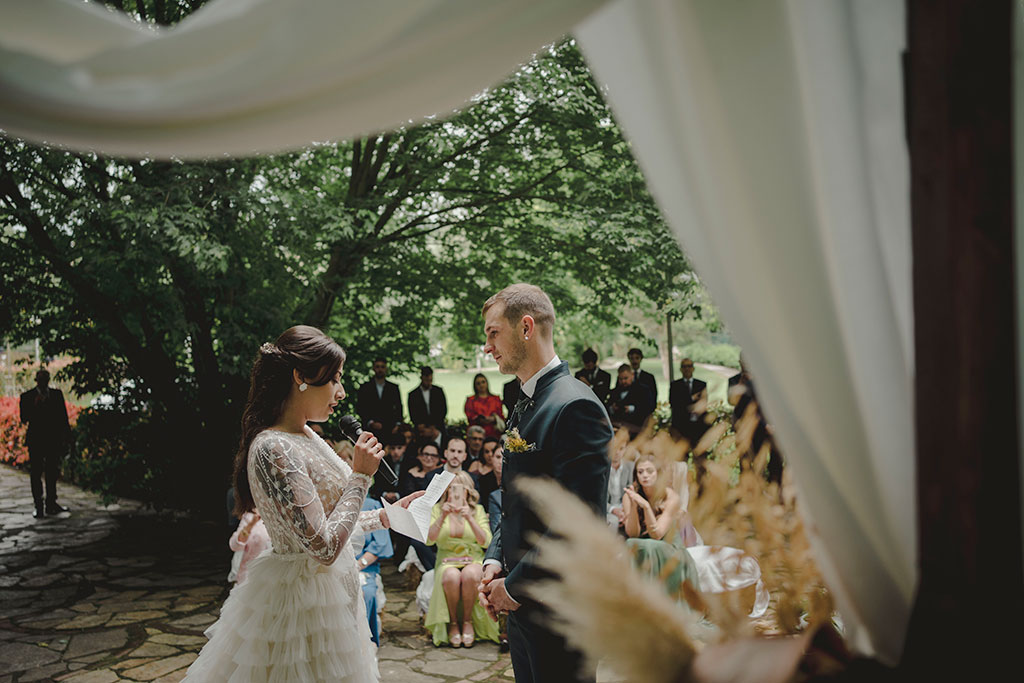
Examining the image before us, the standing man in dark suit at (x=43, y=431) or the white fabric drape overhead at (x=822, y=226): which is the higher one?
the white fabric drape overhead at (x=822, y=226)

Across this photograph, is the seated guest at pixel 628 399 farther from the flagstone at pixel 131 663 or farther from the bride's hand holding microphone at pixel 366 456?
the bride's hand holding microphone at pixel 366 456

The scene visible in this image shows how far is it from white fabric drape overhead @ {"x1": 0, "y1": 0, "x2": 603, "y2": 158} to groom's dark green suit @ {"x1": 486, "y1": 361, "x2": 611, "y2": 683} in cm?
160

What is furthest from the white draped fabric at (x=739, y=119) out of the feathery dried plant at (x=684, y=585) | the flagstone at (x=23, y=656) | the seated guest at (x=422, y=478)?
the seated guest at (x=422, y=478)

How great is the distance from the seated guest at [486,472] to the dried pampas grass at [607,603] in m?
5.82

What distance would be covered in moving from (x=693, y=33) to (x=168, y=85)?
0.79 metres

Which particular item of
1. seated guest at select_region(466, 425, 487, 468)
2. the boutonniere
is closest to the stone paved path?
seated guest at select_region(466, 425, 487, 468)

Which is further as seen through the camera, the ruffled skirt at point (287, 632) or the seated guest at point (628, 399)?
the seated guest at point (628, 399)

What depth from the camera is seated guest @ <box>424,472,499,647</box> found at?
18.3ft

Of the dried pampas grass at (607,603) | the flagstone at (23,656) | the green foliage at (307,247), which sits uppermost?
the green foliage at (307,247)

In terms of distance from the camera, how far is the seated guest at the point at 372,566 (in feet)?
16.5

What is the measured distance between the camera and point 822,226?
1.16m

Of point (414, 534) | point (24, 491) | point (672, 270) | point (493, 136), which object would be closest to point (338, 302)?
point (493, 136)

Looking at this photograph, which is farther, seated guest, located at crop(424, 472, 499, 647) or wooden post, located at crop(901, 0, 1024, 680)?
seated guest, located at crop(424, 472, 499, 647)

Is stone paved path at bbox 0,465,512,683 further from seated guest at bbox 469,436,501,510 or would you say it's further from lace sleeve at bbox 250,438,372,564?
lace sleeve at bbox 250,438,372,564
